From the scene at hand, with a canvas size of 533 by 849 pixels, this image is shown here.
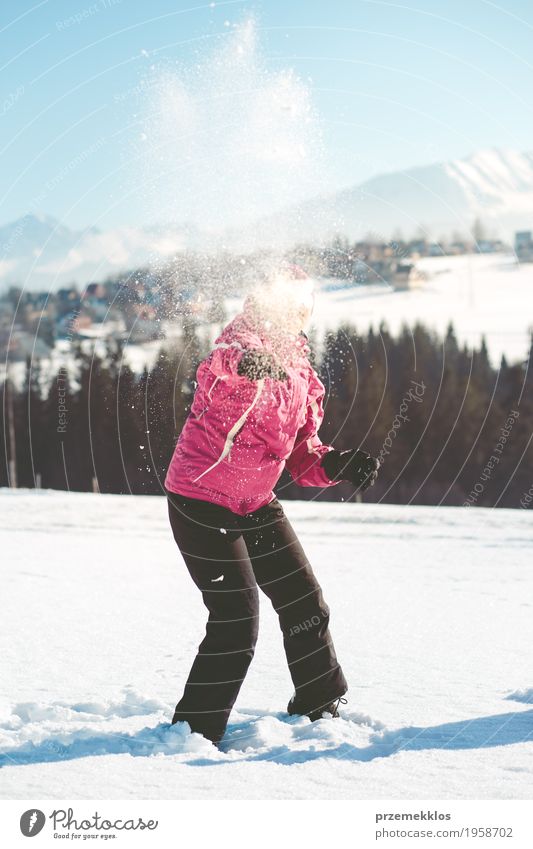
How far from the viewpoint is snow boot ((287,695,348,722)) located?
141 inches

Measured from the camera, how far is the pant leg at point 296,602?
354 centimetres

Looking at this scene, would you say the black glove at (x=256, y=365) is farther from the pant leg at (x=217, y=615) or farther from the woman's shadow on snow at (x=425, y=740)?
the woman's shadow on snow at (x=425, y=740)

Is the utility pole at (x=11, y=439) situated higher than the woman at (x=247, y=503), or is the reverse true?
the woman at (x=247, y=503)

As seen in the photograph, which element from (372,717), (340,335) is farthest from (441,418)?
(372,717)

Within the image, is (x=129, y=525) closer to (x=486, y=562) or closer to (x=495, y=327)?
Answer: (x=486, y=562)

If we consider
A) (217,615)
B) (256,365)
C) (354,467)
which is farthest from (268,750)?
(256,365)

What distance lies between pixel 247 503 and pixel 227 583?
1.13 feet

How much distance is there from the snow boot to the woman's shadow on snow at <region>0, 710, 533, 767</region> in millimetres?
201

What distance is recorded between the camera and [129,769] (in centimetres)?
301

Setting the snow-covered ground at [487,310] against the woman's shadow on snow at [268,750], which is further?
the snow-covered ground at [487,310]

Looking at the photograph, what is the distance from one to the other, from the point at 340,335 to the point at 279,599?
3.78 m

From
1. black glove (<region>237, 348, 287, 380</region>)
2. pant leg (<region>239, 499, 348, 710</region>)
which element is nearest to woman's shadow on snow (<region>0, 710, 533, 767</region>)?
pant leg (<region>239, 499, 348, 710</region>)

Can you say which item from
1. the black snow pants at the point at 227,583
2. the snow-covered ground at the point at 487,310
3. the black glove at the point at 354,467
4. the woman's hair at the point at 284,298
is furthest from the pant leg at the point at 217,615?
the snow-covered ground at the point at 487,310

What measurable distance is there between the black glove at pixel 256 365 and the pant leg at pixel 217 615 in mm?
576
